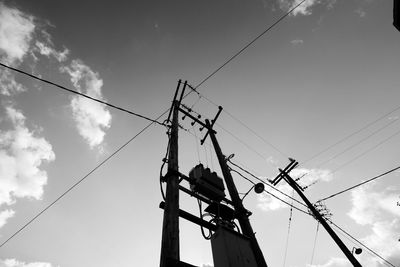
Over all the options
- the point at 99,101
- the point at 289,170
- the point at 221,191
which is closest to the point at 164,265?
the point at 221,191

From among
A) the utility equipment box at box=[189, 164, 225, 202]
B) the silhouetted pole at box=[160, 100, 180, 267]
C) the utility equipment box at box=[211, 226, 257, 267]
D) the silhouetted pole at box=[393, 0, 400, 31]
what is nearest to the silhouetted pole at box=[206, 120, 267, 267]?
the utility equipment box at box=[189, 164, 225, 202]

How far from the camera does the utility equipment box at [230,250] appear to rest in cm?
354

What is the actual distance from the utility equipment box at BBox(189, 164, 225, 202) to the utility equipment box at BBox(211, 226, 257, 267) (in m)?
1.61

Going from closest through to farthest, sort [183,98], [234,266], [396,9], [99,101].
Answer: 1. [234,266]
2. [99,101]
3. [396,9]
4. [183,98]

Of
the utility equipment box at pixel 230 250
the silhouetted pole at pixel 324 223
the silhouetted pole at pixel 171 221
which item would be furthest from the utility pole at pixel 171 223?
the silhouetted pole at pixel 324 223

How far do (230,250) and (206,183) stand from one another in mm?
2021

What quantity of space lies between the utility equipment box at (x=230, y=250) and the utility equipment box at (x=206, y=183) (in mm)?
1615

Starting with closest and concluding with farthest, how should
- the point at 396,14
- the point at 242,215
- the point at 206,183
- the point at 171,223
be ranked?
1. the point at 171,223
2. the point at 242,215
3. the point at 206,183
4. the point at 396,14

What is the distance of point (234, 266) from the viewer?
11.3ft

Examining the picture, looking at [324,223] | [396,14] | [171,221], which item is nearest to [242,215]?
[171,221]

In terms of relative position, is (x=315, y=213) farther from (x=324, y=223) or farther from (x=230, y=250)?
(x=230, y=250)

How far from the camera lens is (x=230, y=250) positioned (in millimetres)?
3623

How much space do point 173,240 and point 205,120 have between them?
21.9 feet

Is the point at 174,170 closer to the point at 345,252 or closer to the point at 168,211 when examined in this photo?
the point at 168,211
